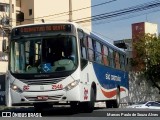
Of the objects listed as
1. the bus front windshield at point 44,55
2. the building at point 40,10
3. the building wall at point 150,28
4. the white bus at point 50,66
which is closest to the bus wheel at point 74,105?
the white bus at point 50,66

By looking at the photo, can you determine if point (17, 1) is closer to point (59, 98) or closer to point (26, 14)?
point (26, 14)

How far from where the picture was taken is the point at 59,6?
6397 centimetres

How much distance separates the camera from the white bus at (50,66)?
1536 centimetres

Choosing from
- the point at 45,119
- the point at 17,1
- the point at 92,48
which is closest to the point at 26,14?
the point at 17,1

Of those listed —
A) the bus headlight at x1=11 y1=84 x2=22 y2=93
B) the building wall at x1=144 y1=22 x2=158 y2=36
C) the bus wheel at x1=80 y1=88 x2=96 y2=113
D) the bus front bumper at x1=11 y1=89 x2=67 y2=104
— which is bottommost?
the bus wheel at x1=80 y1=88 x2=96 y2=113

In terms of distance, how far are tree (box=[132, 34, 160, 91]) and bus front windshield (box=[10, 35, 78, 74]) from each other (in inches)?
1323

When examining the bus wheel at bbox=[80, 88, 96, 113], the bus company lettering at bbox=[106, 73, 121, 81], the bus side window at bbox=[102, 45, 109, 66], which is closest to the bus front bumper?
the bus wheel at bbox=[80, 88, 96, 113]

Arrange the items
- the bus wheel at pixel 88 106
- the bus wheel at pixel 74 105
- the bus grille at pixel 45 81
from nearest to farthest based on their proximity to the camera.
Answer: the bus grille at pixel 45 81 → the bus wheel at pixel 74 105 → the bus wheel at pixel 88 106

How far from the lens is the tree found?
49275 mm

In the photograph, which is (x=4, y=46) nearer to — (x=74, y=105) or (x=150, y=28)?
(x=74, y=105)

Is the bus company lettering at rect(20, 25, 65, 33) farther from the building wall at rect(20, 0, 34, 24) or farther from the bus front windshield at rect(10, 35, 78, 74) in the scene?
the building wall at rect(20, 0, 34, 24)

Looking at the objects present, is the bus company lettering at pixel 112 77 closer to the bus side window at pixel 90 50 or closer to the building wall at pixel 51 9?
the bus side window at pixel 90 50

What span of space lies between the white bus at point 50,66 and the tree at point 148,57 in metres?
32.7

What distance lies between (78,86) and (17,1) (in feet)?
160
